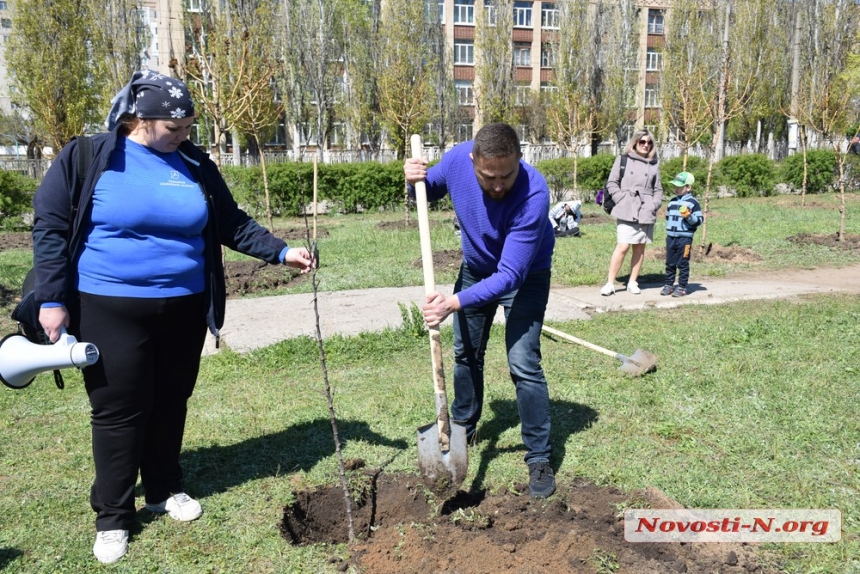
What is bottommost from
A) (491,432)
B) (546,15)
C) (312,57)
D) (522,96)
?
(491,432)

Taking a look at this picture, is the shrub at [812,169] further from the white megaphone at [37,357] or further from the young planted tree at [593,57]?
the white megaphone at [37,357]

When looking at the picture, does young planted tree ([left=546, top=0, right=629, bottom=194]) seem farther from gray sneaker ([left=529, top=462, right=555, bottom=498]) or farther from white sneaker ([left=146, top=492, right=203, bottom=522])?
white sneaker ([left=146, top=492, right=203, bottom=522])

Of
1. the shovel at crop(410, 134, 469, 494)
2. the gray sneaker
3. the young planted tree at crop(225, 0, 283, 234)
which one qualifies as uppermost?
the young planted tree at crop(225, 0, 283, 234)

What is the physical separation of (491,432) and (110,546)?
83.1 inches

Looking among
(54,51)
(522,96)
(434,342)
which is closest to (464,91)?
(522,96)

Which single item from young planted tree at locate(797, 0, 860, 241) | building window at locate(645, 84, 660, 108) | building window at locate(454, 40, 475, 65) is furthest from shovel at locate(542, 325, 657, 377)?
building window at locate(645, 84, 660, 108)

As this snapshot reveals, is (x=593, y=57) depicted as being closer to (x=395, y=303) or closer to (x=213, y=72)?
(x=213, y=72)

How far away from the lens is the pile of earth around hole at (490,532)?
2766 millimetres

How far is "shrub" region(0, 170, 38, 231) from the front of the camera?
1407cm

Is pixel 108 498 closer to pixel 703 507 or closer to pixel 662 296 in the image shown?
pixel 703 507

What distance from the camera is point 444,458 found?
3295 millimetres

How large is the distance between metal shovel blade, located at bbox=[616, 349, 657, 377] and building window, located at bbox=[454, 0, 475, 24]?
39751mm

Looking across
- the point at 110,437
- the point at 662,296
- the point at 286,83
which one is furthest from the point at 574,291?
the point at 286,83

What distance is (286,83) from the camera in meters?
34.8
